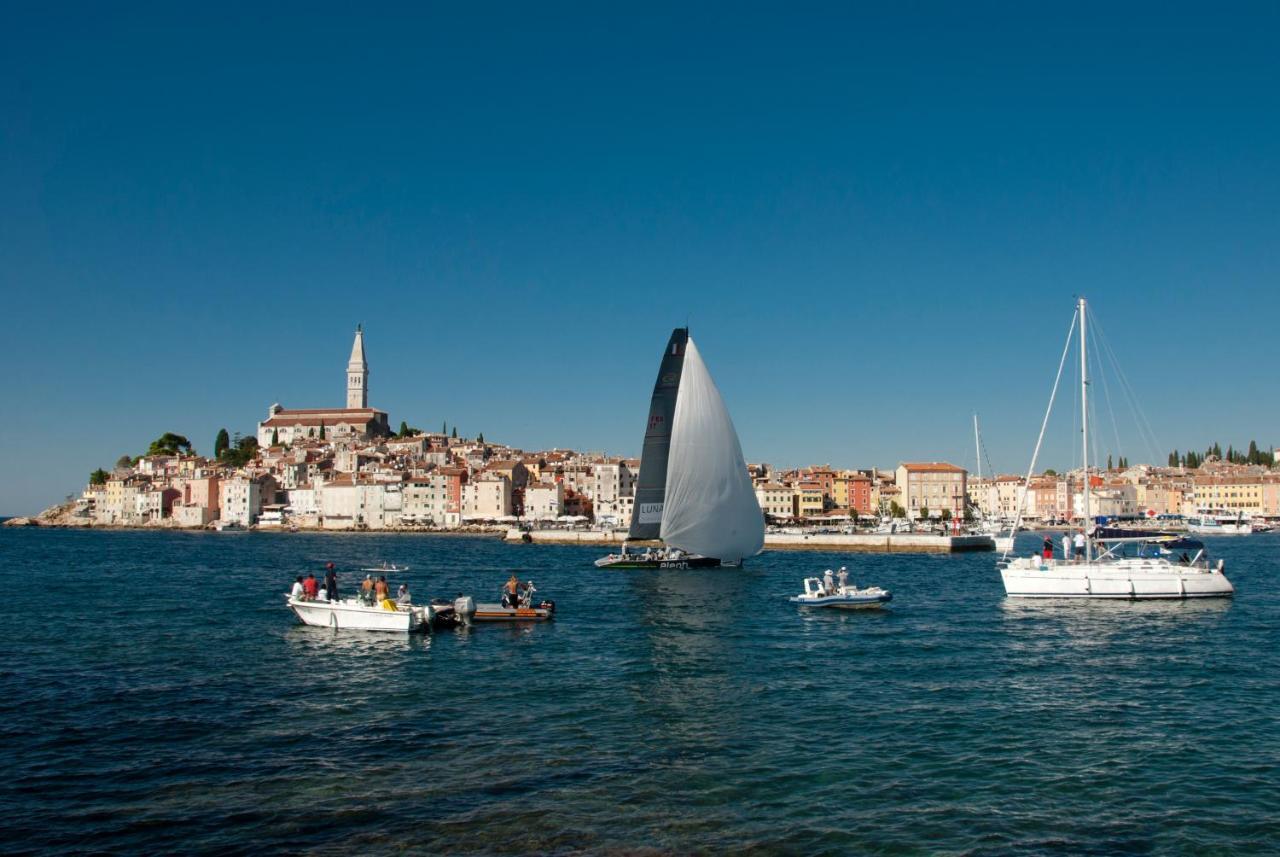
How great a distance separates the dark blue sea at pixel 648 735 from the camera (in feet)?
32.9

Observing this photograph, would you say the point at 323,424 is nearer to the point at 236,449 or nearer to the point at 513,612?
the point at 236,449

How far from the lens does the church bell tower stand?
17238 cm

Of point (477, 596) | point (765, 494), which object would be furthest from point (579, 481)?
point (477, 596)

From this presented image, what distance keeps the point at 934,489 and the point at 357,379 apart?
97679 millimetres

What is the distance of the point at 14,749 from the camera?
12883mm

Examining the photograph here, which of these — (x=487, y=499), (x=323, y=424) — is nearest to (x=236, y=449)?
(x=323, y=424)

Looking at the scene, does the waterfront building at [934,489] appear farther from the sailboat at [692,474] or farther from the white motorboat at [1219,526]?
the sailboat at [692,474]

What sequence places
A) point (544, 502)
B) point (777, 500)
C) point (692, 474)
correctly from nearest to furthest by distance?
point (692, 474), point (544, 502), point (777, 500)

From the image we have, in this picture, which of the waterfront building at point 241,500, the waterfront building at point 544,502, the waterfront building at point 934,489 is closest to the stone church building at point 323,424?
the waterfront building at point 241,500

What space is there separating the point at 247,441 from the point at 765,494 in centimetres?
8682

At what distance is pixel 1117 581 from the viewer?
98.7 feet

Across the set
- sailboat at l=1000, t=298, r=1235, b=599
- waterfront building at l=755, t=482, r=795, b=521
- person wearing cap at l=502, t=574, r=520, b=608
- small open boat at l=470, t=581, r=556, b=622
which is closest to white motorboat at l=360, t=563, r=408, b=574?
small open boat at l=470, t=581, r=556, b=622

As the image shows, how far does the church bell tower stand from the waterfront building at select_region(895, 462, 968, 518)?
9327 cm

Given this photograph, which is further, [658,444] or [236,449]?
[236,449]
